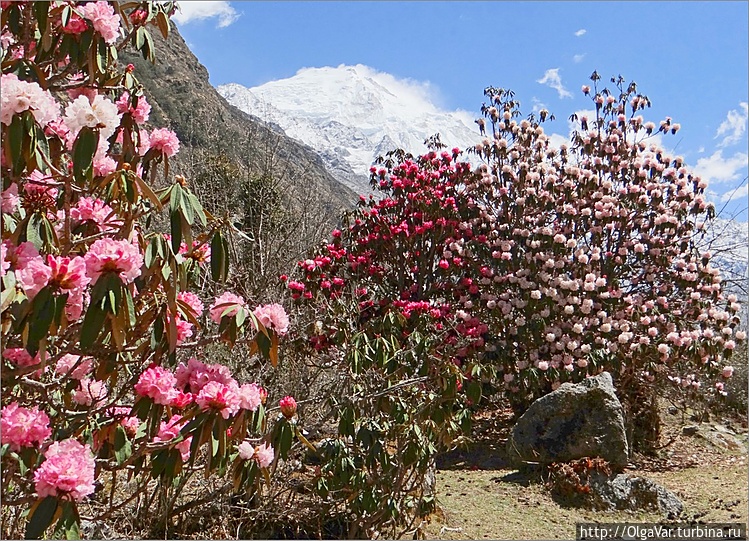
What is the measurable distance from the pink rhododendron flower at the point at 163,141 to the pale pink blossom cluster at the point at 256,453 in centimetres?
91

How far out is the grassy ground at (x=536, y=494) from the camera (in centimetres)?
310

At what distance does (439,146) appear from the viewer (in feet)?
21.6

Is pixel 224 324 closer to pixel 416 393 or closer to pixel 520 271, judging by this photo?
pixel 416 393

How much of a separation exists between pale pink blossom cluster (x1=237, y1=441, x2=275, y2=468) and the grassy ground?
1503 mm

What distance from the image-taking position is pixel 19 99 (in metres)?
1.31

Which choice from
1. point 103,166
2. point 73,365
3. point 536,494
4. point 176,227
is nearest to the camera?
point 176,227

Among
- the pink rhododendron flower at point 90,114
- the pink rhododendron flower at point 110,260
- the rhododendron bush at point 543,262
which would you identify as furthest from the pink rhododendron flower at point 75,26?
the rhododendron bush at point 543,262

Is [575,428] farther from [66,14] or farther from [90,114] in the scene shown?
[66,14]

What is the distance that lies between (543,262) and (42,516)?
15.1ft

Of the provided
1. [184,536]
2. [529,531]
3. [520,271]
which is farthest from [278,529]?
[520,271]

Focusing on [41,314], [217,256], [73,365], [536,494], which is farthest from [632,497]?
[41,314]

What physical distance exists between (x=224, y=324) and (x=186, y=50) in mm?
34752

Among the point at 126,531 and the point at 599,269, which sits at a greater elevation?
the point at 599,269

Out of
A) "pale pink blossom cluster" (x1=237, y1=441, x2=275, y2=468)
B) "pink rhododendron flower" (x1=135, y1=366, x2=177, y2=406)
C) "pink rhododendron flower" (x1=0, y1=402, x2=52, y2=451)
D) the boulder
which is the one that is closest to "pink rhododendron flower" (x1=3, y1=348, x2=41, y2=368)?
"pink rhododendron flower" (x1=0, y1=402, x2=52, y2=451)
